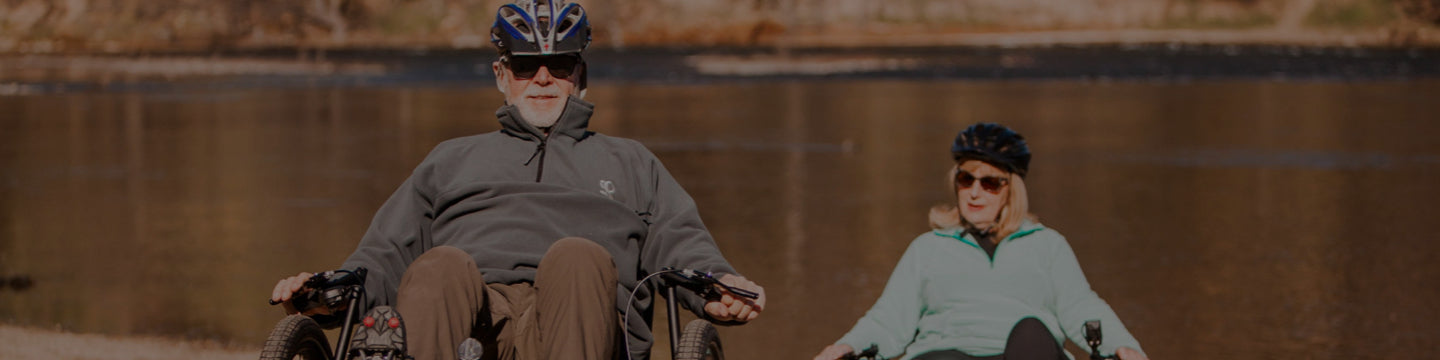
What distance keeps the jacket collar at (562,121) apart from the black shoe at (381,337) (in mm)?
849

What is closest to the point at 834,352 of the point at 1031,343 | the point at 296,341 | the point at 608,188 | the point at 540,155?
the point at 1031,343

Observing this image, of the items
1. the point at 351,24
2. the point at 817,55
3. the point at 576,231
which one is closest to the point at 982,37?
the point at 817,55

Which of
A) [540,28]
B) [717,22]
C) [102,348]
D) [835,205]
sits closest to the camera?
[540,28]

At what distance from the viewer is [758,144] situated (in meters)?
21.2

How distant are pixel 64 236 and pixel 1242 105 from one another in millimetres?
22438

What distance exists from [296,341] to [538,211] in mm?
704

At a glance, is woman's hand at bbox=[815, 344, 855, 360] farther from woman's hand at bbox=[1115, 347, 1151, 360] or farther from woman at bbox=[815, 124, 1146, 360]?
woman's hand at bbox=[1115, 347, 1151, 360]

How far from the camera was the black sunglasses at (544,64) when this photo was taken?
4.72 metres

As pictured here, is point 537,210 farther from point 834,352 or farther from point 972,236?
point 972,236

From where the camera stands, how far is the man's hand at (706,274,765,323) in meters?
4.38

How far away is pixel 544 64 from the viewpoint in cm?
472

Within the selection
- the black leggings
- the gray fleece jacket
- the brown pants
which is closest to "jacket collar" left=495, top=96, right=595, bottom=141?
the gray fleece jacket

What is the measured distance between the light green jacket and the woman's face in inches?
2.3

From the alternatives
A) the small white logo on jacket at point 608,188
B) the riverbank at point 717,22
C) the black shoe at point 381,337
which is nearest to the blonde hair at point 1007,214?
the small white logo on jacket at point 608,188
